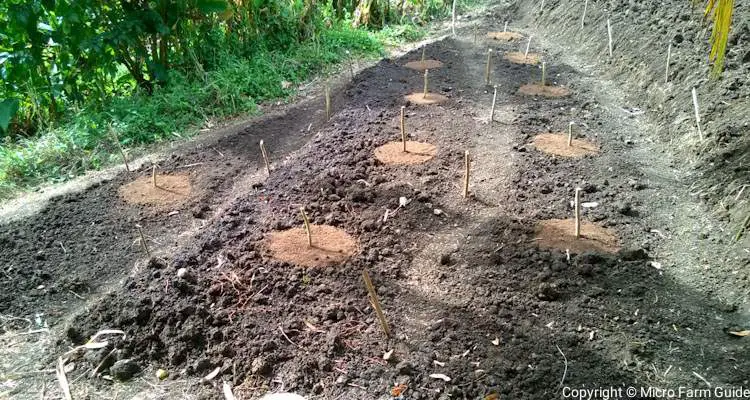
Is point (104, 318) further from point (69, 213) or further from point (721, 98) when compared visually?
point (721, 98)

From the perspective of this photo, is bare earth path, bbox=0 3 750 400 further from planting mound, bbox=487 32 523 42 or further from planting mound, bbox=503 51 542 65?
planting mound, bbox=487 32 523 42

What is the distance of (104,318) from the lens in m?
2.46

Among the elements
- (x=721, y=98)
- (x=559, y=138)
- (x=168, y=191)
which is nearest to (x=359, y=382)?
(x=168, y=191)

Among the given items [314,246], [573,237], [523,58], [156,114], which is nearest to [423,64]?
[523,58]

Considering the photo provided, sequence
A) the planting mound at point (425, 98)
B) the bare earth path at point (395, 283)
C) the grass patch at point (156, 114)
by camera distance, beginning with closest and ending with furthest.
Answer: the bare earth path at point (395, 283) → the grass patch at point (156, 114) → the planting mound at point (425, 98)

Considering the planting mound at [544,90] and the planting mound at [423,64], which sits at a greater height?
the planting mound at [423,64]

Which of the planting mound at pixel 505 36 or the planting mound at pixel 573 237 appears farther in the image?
the planting mound at pixel 505 36

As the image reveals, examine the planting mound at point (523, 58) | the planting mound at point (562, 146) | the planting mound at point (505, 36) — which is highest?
the planting mound at point (505, 36)

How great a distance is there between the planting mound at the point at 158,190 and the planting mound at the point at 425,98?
242 centimetres

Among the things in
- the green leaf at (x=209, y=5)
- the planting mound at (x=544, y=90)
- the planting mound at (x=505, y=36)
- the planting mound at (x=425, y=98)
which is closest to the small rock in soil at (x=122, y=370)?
the planting mound at (x=425, y=98)

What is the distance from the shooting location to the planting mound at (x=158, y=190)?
392 centimetres

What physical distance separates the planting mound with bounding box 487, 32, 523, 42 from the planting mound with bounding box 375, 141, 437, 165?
4.18 m

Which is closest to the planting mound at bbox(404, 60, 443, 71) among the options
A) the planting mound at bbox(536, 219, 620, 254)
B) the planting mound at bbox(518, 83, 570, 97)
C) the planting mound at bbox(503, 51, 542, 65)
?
the planting mound at bbox(503, 51, 542, 65)

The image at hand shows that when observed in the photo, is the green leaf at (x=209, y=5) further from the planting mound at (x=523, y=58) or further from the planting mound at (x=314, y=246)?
the planting mound at (x=523, y=58)
